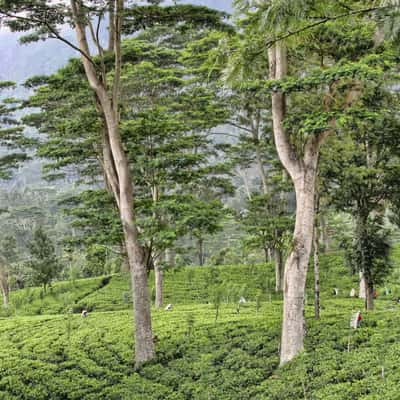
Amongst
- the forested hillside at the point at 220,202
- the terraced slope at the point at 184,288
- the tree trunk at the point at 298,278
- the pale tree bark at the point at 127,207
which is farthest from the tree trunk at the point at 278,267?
the tree trunk at the point at 298,278

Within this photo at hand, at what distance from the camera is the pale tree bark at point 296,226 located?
22.0ft

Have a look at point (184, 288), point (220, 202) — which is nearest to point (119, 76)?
point (220, 202)

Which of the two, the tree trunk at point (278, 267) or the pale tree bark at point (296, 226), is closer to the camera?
the pale tree bark at point (296, 226)

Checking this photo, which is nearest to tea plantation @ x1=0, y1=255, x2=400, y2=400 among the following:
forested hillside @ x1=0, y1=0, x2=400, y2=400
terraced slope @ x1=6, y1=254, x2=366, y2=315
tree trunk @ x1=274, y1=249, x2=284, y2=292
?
forested hillside @ x1=0, y1=0, x2=400, y2=400

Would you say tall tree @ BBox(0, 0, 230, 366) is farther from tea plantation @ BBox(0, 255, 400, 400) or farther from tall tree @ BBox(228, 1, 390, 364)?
tall tree @ BBox(228, 1, 390, 364)

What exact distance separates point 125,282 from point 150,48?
10.5 m

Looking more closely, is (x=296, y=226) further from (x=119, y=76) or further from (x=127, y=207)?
(x=119, y=76)

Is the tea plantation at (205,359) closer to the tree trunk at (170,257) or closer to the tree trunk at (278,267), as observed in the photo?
the tree trunk at (170,257)

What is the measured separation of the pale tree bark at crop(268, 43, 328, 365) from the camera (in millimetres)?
6703

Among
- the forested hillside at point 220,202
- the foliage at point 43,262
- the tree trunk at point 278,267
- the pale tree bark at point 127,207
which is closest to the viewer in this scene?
the forested hillside at point 220,202

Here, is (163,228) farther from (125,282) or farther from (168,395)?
(125,282)

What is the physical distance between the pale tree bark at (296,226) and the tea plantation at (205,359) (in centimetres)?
35

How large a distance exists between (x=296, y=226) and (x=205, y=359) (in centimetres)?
275

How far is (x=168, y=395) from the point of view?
6426mm
